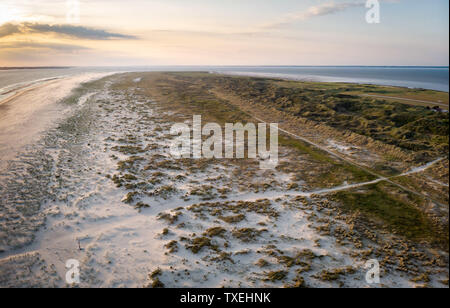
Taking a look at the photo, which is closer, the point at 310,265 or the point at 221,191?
the point at 310,265

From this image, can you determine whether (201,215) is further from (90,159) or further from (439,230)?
(90,159)

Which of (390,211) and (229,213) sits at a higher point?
(390,211)

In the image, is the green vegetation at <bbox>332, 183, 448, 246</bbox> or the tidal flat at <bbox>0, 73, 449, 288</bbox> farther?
the green vegetation at <bbox>332, 183, 448, 246</bbox>

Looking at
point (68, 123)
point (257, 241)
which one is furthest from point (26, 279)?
point (68, 123)

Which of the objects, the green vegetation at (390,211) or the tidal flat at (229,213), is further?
the green vegetation at (390,211)

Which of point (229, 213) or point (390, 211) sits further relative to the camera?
point (229, 213)
